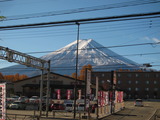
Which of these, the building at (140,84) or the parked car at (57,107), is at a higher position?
the building at (140,84)

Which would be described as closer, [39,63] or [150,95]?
[39,63]

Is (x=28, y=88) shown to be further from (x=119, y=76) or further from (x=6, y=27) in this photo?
(x=6, y=27)

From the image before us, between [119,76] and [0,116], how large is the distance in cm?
9935

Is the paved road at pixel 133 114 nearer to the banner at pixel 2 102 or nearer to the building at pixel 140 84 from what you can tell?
the banner at pixel 2 102

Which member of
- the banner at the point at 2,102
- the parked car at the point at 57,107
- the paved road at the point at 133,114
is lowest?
the paved road at the point at 133,114

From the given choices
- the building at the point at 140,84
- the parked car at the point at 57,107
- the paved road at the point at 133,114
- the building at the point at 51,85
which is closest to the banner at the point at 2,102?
the paved road at the point at 133,114

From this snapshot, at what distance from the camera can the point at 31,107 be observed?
44.7 metres

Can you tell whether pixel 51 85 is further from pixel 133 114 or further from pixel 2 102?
pixel 2 102

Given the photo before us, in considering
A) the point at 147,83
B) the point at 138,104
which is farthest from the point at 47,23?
the point at 147,83

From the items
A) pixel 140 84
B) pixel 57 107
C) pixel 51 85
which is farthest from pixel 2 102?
pixel 140 84

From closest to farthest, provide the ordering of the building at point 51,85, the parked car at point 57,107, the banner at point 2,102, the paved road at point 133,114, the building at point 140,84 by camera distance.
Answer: the banner at point 2,102, the paved road at point 133,114, the parked car at point 57,107, the building at point 51,85, the building at point 140,84

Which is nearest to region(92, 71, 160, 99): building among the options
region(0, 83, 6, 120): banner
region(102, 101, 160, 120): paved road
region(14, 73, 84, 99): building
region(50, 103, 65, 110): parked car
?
region(14, 73, 84, 99): building

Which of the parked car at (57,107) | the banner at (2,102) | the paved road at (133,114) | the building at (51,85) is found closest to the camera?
the banner at (2,102)

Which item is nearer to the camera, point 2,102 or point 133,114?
point 2,102
